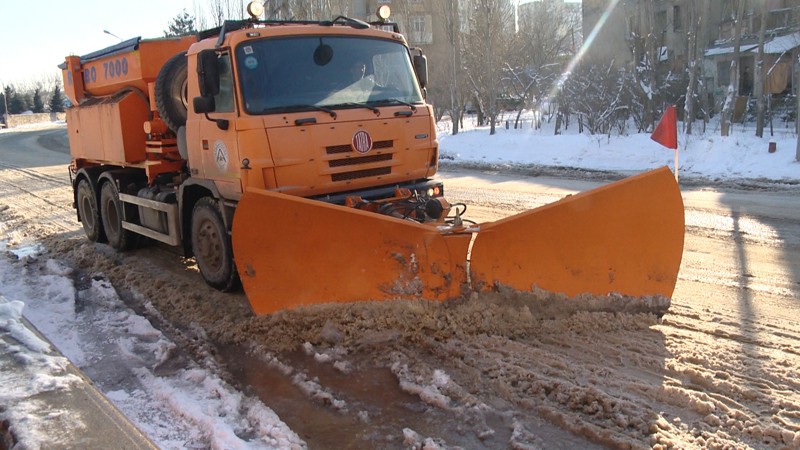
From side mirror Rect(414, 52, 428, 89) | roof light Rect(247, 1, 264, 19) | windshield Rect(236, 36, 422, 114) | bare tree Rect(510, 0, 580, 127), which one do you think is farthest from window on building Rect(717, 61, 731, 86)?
roof light Rect(247, 1, 264, 19)

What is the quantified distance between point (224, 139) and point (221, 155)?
0.17 metres

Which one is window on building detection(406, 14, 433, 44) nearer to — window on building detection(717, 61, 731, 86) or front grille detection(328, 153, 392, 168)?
window on building detection(717, 61, 731, 86)

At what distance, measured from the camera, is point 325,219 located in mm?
4969

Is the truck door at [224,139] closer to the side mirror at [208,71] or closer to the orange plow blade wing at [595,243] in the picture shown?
the side mirror at [208,71]

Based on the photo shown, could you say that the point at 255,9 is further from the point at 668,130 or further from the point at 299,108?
the point at 668,130

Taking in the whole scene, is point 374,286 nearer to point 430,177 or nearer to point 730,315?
point 430,177

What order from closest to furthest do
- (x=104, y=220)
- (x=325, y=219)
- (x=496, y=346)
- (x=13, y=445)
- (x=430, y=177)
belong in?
(x=13, y=445)
(x=496, y=346)
(x=325, y=219)
(x=430, y=177)
(x=104, y=220)

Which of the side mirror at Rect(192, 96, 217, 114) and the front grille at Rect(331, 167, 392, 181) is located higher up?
the side mirror at Rect(192, 96, 217, 114)

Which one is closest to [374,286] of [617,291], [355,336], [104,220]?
[355,336]

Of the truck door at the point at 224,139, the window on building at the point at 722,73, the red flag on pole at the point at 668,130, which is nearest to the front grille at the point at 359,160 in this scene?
the truck door at the point at 224,139

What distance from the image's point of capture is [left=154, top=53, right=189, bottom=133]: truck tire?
7.29 metres

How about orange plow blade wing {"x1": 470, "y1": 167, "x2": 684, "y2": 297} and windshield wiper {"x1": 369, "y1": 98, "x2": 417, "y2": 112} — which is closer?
orange plow blade wing {"x1": 470, "y1": 167, "x2": 684, "y2": 297}

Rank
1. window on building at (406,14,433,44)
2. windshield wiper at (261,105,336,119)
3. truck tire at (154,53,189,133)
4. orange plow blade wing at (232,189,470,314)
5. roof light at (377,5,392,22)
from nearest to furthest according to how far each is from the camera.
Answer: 1. orange plow blade wing at (232,189,470,314)
2. windshield wiper at (261,105,336,119)
3. roof light at (377,5,392,22)
4. truck tire at (154,53,189,133)
5. window on building at (406,14,433,44)

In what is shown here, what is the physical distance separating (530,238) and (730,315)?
5.68 ft
